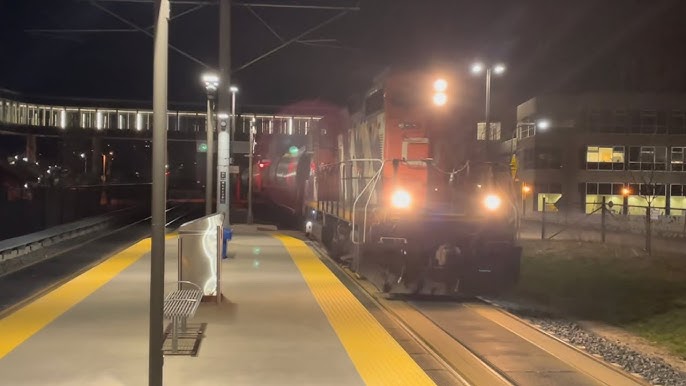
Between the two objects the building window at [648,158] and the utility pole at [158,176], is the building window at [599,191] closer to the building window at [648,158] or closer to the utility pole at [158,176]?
the building window at [648,158]

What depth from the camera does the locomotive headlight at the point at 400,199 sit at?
38.1 feet

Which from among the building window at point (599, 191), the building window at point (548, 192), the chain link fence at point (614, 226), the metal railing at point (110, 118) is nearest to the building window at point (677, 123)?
the building window at point (599, 191)

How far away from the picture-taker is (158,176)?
4.98 meters

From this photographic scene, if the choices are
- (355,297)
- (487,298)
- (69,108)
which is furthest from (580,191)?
(69,108)

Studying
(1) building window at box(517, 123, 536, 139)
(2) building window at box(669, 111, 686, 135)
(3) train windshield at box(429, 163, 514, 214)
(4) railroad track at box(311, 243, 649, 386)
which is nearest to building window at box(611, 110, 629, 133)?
(2) building window at box(669, 111, 686, 135)

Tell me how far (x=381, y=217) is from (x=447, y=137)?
2.13 m

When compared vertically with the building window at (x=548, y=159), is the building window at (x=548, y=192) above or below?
below

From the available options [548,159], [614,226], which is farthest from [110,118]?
[614,226]

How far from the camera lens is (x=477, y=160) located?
1224 cm

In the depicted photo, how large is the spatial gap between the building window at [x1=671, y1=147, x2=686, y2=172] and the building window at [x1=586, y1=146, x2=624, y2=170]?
3.95 meters

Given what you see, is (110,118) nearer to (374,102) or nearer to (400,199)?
(374,102)

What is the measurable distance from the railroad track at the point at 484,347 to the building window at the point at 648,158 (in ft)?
155

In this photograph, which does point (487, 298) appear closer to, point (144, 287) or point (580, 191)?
point (144, 287)

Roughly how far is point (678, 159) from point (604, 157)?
226 inches
